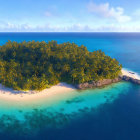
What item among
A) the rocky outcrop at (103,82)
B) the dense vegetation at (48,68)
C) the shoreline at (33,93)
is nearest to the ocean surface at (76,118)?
the shoreline at (33,93)

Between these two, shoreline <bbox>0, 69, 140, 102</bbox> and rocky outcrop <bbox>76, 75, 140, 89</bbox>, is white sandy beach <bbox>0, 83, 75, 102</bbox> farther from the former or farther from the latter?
rocky outcrop <bbox>76, 75, 140, 89</bbox>

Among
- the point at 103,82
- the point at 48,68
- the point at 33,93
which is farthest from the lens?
the point at 103,82

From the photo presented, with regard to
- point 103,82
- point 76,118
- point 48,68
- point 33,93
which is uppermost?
point 48,68

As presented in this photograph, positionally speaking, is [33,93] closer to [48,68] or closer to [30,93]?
[30,93]

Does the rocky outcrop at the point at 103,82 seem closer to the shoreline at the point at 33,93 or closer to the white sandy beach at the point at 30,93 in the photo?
the shoreline at the point at 33,93

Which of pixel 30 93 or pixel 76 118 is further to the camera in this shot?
pixel 30 93

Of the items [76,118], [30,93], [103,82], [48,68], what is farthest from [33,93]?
[103,82]

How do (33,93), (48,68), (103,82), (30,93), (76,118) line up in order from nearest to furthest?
(76,118) → (30,93) → (33,93) → (48,68) → (103,82)

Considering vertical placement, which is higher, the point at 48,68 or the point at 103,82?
the point at 48,68


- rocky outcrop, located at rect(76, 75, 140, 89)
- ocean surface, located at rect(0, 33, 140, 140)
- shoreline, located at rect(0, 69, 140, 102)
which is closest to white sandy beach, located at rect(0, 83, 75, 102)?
shoreline, located at rect(0, 69, 140, 102)
